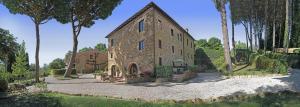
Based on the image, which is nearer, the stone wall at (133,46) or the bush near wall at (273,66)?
the bush near wall at (273,66)

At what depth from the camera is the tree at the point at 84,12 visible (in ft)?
145

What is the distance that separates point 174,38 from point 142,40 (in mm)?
9762

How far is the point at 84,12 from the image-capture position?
150 ft

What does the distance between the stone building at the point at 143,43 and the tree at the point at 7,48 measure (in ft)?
73.3

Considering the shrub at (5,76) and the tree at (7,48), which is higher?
→ the tree at (7,48)

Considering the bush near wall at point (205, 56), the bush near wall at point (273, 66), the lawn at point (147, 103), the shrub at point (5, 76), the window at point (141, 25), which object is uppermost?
the window at point (141, 25)

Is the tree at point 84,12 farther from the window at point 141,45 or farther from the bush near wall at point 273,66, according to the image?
the bush near wall at point 273,66

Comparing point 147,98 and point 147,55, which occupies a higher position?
point 147,55

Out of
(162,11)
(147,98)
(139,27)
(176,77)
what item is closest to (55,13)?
(139,27)

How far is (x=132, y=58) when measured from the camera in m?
43.9

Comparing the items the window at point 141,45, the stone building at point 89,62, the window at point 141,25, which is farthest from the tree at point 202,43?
the window at point 141,45

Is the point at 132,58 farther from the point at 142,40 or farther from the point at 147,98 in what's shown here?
the point at 147,98

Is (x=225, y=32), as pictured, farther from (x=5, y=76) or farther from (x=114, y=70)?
(x=5, y=76)

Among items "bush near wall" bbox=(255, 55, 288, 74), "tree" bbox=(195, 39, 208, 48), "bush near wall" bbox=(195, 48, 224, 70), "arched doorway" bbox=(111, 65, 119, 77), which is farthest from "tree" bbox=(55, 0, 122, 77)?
"tree" bbox=(195, 39, 208, 48)
